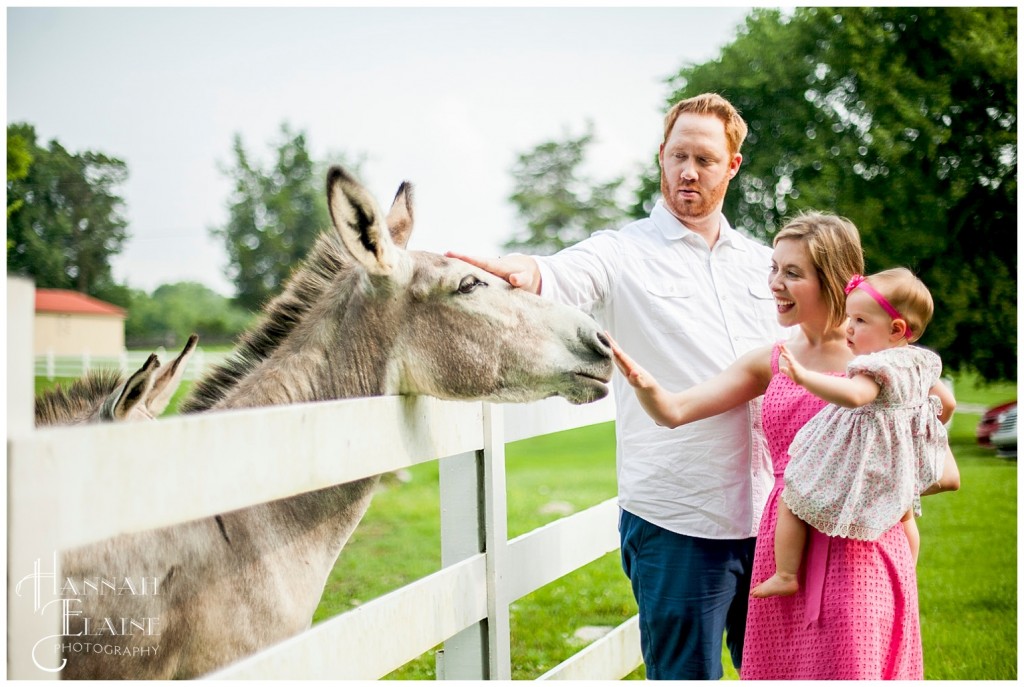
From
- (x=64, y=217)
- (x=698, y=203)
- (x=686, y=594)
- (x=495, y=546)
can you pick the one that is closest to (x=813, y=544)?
(x=686, y=594)

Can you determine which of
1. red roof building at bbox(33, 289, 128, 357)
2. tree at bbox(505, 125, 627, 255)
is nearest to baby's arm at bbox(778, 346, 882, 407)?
red roof building at bbox(33, 289, 128, 357)

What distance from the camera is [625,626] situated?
3.39 meters

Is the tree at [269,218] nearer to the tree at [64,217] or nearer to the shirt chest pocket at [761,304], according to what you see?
the tree at [64,217]

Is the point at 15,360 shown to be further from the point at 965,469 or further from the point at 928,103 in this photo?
the point at 928,103

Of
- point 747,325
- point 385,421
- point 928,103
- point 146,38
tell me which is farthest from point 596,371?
point 146,38

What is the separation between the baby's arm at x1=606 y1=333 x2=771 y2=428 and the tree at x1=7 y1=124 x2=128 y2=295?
785cm

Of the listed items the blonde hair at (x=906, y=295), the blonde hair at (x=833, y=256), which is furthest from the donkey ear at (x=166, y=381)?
the blonde hair at (x=906, y=295)

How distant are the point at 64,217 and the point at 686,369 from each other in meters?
12.3

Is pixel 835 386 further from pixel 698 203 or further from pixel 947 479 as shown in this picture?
pixel 698 203

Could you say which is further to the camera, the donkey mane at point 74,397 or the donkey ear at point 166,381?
the donkey mane at point 74,397

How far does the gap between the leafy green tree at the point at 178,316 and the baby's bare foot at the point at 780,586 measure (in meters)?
17.8

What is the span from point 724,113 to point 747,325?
65 centimetres

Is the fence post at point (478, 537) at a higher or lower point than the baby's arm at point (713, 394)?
lower

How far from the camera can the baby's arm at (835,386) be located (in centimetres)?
202
